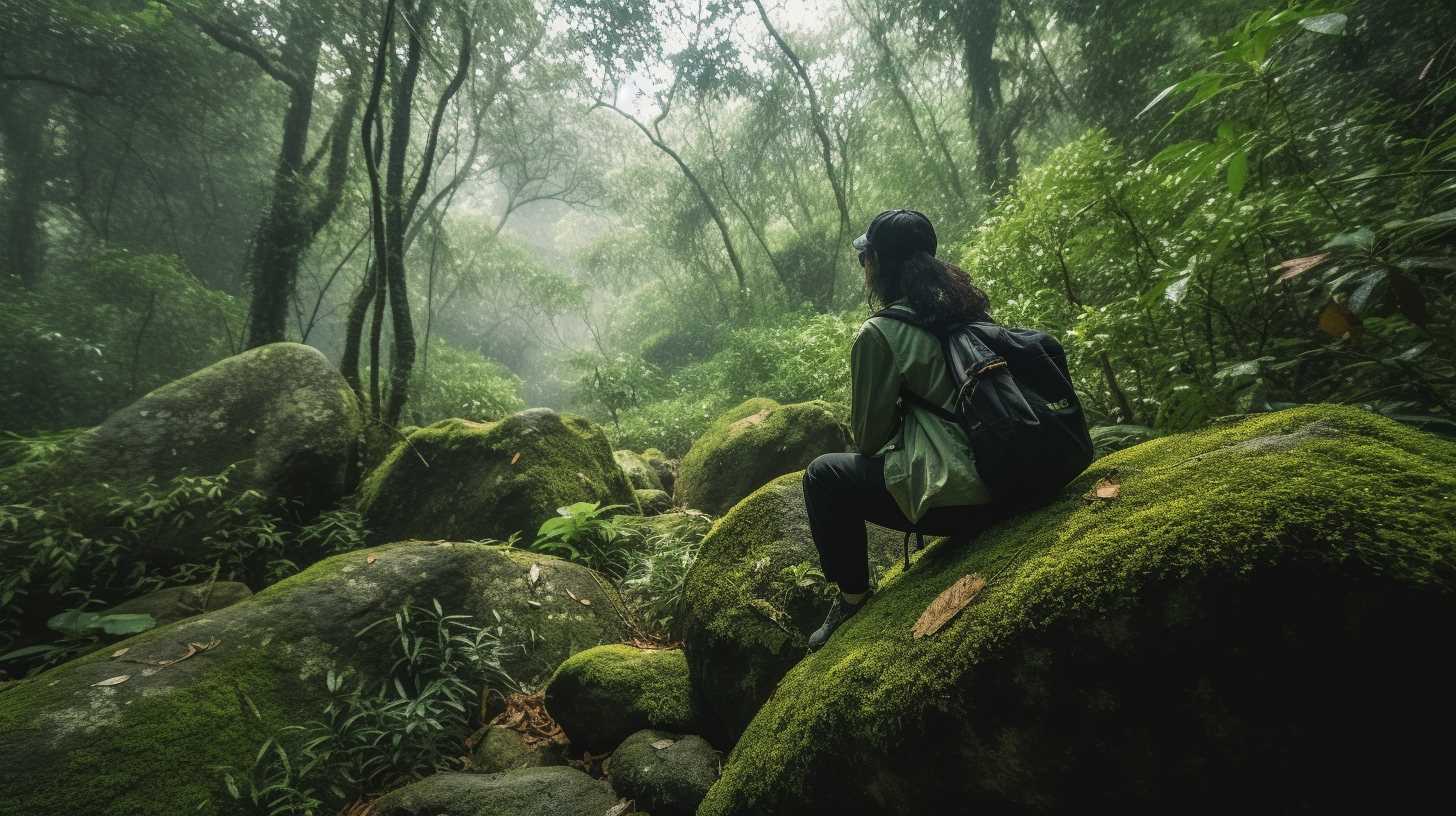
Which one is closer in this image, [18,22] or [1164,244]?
[1164,244]

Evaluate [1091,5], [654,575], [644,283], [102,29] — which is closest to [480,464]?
[654,575]

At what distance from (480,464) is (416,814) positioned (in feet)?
11.8

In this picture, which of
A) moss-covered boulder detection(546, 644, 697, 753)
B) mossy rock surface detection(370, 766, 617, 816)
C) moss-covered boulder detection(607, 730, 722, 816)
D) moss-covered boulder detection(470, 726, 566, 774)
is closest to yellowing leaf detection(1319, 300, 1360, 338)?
moss-covered boulder detection(607, 730, 722, 816)

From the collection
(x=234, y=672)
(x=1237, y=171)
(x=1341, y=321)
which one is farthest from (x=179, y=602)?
(x=1341, y=321)

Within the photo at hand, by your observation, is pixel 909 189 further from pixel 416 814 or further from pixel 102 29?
pixel 102 29

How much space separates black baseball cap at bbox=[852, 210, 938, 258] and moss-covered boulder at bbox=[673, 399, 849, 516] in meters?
3.81

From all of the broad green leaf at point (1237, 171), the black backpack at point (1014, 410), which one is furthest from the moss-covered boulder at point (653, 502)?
the broad green leaf at point (1237, 171)

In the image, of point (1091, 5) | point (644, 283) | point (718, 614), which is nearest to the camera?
point (718, 614)

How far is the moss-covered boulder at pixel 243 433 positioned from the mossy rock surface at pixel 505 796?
411 cm

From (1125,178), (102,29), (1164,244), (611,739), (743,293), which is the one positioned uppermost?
(102,29)

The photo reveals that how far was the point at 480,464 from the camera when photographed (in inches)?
224

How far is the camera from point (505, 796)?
8.47 ft

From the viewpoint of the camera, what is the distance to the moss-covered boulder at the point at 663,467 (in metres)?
8.70

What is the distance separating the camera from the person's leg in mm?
2387
